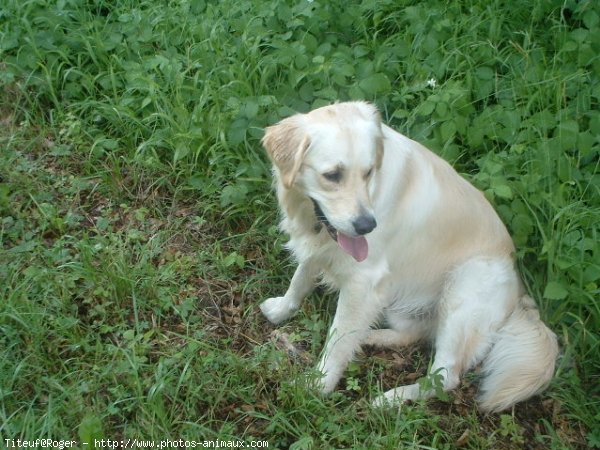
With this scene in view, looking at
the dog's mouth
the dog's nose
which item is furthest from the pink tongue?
the dog's nose

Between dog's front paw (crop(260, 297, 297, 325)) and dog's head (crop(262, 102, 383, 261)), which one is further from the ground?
dog's head (crop(262, 102, 383, 261))

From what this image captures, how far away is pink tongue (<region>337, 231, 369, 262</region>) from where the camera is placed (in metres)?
2.89

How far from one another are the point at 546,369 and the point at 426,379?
53 cm

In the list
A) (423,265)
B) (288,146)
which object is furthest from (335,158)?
(423,265)

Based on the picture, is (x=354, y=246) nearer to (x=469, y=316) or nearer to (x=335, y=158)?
(x=335, y=158)

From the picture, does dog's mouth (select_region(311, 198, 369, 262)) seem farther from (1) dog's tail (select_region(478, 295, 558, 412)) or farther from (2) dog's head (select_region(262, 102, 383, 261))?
(1) dog's tail (select_region(478, 295, 558, 412))

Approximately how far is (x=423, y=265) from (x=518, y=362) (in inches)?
23.1

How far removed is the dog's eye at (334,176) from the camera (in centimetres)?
Answer: 272

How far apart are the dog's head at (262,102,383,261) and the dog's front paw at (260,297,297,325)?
70 cm

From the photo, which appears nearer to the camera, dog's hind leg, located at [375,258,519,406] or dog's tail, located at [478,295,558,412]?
dog's tail, located at [478,295,558,412]

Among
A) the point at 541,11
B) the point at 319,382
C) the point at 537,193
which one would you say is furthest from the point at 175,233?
the point at 541,11

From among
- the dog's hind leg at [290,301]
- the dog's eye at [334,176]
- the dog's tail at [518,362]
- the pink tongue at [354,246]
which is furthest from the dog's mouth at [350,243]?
the dog's tail at [518,362]

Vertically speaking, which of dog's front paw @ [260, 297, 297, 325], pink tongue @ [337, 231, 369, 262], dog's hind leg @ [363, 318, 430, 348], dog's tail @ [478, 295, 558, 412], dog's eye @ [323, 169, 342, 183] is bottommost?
dog's hind leg @ [363, 318, 430, 348]

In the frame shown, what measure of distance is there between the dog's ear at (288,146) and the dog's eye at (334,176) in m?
0.12
